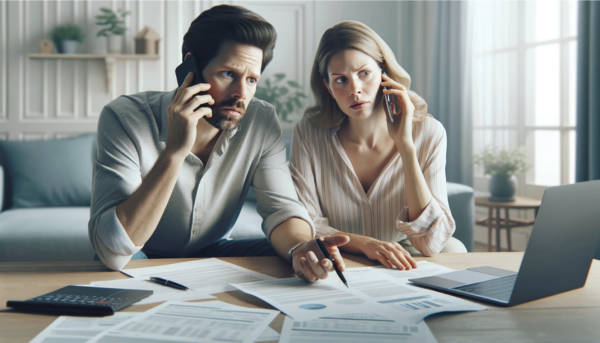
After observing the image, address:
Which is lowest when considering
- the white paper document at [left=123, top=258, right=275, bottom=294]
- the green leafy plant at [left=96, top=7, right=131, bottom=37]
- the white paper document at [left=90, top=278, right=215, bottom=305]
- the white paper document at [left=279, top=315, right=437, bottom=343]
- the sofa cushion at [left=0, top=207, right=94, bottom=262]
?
the sofa cushion at [left=0, top=207, right=94, bottom=262]

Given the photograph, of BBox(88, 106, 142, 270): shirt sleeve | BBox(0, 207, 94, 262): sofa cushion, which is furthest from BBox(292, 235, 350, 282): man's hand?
BBox(0, 207, 94, 262): sofa cushion

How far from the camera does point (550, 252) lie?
770mm

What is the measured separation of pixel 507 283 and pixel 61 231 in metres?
2.05

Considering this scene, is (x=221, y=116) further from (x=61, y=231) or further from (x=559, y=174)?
(x=559, y=174)

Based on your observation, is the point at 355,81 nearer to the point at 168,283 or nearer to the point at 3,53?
the point at 168,283

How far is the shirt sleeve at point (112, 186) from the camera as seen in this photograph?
3.32ft

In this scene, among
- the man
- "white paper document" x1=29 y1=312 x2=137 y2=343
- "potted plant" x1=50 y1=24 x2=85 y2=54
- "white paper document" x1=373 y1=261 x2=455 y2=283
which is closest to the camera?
"white paper document" x1=29 y1=312 x2=137 y2=343

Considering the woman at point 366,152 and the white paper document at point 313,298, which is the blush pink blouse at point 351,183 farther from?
the white paper document at point 313,298

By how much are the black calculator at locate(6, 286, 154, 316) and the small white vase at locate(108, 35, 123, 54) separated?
3302 mm

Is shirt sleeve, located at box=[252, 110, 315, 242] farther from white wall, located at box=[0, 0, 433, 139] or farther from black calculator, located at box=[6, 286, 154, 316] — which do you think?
white wall, located at box=[0, 0, 433, 139]

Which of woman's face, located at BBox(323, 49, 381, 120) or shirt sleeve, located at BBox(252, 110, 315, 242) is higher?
woman's face, located at BBox(323, 49, 381, 120)

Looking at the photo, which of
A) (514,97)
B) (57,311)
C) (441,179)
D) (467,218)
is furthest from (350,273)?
(514,97)

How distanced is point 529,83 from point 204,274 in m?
3.04

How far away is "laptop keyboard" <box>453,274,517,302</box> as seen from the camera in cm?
81
